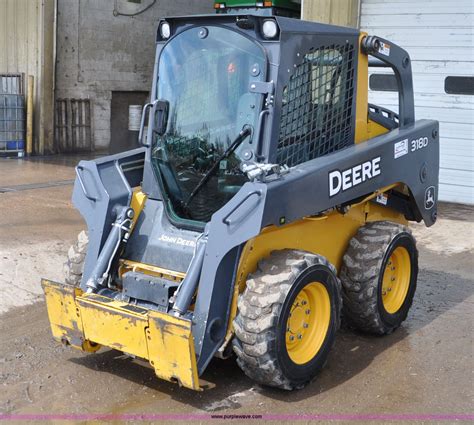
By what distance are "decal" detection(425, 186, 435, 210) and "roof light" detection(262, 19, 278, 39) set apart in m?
2.16

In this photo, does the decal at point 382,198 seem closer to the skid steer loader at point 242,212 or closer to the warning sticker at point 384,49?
the skid steer loader at point 242,212

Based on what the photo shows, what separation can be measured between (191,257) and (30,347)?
1.51 m

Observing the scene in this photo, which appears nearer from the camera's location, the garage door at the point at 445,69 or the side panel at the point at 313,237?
the side panel at the point at 313,237

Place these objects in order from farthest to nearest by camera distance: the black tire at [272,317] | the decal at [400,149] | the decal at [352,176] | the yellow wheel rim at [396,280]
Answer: the yellow wheel rim at [396,280] < the decal at [400,149] < the decal at [352,176] < the black tire at [272,317]

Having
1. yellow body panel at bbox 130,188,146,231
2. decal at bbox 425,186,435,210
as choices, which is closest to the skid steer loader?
yellow body panel at bbox 130,188,146,231

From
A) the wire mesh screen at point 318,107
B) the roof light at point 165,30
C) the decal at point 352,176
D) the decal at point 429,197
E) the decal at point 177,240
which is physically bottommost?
the decal at point 177,240

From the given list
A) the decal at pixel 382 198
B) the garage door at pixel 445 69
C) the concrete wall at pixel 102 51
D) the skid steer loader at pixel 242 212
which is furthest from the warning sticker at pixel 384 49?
the concrete wall at pixel 102 51

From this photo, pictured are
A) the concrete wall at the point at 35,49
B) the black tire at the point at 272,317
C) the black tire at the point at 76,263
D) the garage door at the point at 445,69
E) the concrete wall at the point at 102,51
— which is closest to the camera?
the black tire at the point at 272,317

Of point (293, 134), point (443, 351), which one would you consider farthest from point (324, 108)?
point (443, 351)

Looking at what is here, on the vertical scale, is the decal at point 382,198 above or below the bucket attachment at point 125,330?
above

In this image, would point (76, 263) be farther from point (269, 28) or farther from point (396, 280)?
point (396, 280)

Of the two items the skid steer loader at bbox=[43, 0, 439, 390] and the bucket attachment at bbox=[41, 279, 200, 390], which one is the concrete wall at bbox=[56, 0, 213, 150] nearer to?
the skid steer loader at bbox=[43, 0, 439, 390]

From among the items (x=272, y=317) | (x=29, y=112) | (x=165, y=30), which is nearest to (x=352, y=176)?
(x=272, y=317)

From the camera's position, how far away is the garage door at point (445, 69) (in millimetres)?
10898
